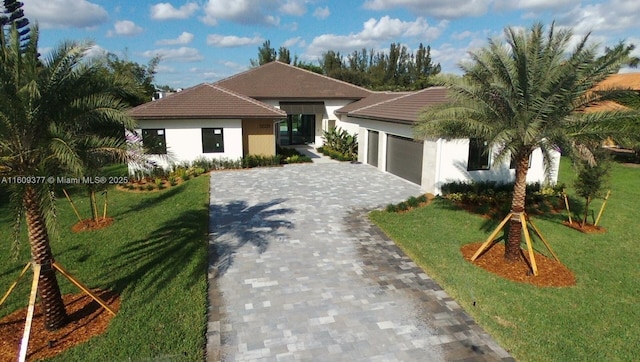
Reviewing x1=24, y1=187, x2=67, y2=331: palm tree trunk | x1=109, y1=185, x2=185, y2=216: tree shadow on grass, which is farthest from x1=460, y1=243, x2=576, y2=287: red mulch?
x1=109, y1=185, x2=185, y2=216: tree shadow on grass

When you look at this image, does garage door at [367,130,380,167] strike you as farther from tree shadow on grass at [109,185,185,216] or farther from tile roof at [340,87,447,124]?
tree shadow on grass at [109,185,185,216]

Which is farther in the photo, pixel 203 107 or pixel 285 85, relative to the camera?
pixel 285 85

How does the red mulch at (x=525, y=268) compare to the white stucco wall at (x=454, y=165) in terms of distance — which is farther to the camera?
the white stucco wall at (x=454, y=165)

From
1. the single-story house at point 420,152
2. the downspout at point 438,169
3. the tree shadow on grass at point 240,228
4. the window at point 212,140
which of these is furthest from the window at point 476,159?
the window at point 212,140

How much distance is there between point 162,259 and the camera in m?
9.62

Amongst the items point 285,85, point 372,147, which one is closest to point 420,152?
point 372,147

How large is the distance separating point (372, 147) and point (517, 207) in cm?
1413

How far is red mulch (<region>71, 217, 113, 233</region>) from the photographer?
40.8 feet

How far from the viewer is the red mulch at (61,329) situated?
608cm

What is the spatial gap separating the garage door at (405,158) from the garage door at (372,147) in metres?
1.73

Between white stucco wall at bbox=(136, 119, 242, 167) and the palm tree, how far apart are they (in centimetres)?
1549

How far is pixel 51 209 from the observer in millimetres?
5930

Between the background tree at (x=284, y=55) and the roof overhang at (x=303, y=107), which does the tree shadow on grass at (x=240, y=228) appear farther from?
the background tree at (x=284, y=55)

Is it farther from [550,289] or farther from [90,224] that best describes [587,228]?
[90,224]
